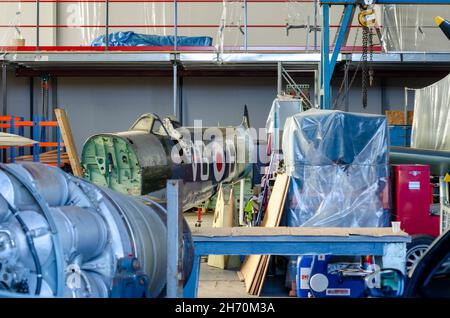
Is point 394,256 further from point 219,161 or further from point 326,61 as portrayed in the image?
point 219,161

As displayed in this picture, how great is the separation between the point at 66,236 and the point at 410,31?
10.8 m

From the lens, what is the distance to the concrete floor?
6737 mm

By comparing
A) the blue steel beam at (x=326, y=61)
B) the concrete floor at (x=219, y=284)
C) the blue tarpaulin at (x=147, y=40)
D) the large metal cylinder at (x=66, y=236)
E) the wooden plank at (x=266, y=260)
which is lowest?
the concrete floor at (x=219, y=284)

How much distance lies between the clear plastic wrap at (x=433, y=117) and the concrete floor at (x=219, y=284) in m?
3.12

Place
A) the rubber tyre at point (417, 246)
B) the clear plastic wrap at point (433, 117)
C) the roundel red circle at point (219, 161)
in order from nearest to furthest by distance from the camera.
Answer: the rubber tyre at point (417, 246) → the clear plastic wrap at point (433, 117) → the roundel red circle at point (219, 161)

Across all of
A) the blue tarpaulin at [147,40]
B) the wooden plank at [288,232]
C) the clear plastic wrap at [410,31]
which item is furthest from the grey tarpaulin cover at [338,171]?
the blue tarpaulin at [147,40]

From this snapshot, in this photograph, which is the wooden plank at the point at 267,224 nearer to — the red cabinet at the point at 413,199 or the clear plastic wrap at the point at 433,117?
the red cabinet at the point at 413,199

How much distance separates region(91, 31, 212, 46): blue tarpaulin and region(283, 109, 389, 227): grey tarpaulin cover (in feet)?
21.8

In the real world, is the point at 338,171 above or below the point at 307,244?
above

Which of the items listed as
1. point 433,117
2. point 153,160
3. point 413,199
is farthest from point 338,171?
point 433,117

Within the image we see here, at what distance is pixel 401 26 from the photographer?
39.4 feet

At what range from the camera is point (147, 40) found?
43.3ft

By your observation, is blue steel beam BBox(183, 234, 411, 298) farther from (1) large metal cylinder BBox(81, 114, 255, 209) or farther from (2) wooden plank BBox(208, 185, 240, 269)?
(2) wooden plank BBox(208, 185, 240, 269)

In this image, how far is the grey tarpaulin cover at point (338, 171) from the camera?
667 cm
